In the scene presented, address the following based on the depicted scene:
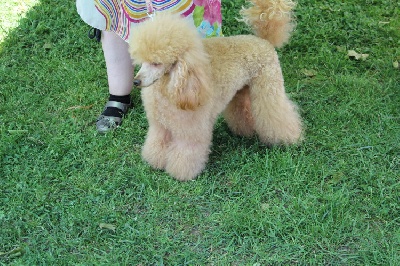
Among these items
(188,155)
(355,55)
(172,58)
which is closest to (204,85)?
(172,58)

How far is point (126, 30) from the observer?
270cm

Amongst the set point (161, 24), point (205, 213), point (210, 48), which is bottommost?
point (205, 213)

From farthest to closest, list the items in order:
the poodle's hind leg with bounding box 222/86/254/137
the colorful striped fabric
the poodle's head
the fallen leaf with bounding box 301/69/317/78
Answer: the fallen leaf with bounding box 301/69/317/78 → the poodle's hind leg with bounding box 222/86/254/137 → the colorful striped fabric → the poodle's head

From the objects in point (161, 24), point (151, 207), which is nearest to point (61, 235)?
point (151, 207)

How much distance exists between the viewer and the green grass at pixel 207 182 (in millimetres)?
2189

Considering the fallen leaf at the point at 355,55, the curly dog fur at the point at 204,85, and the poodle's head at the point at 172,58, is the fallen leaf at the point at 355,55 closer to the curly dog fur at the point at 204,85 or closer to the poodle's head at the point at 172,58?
the curly dog fur at the point at 204,85

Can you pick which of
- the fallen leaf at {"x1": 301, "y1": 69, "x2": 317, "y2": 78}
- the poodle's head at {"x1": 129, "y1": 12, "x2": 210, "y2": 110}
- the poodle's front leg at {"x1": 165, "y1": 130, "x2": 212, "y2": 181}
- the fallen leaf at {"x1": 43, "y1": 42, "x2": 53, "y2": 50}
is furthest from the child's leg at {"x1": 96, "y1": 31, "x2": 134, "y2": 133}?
the fallen leaf at {"x1": 301, "y1": 69, "x2": 317, "y2": 78}

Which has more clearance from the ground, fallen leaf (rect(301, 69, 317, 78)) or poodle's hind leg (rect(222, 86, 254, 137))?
poodle's hind leg (rect(222, 86, 254, 137))

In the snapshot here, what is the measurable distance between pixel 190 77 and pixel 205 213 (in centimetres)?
67

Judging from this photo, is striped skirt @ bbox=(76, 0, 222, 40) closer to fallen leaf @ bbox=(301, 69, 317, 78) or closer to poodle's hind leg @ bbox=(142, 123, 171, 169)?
poodle's hind leg @ bbox=(142, 123, 171, 169)

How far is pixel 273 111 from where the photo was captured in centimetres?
263

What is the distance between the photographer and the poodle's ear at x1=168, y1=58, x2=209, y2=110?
2127mm

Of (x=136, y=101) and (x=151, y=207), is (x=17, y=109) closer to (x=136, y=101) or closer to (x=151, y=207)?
(x=136, y=101)

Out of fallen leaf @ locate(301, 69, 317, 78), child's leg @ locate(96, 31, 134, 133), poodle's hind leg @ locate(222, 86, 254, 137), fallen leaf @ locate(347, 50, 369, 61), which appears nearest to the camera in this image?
poodle's hind leg @ locate(222, 86, 254, 137)
